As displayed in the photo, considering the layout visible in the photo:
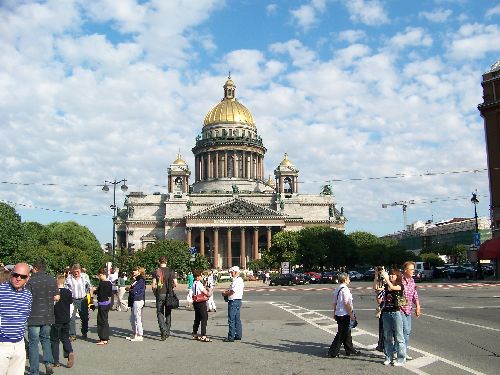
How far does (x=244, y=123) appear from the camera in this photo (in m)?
118

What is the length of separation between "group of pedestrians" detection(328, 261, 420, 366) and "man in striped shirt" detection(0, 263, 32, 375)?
6.25 meters

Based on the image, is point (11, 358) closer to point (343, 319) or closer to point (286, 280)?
point (343, 319)

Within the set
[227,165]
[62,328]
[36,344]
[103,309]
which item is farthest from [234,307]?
[227,165]

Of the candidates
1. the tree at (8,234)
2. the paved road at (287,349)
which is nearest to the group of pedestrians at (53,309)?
the paved road at (287,349)

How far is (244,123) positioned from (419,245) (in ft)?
256

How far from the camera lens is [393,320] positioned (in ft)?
35.9

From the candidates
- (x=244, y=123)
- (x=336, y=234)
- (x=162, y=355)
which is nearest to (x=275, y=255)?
(x=336, y=234)

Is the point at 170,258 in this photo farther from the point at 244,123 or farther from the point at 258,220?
the point at 244,123

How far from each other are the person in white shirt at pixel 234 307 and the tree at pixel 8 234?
46.2 meters

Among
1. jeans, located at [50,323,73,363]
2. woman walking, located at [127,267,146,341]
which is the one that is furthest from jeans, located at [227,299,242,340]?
jeans, located at [50,323,73,363]

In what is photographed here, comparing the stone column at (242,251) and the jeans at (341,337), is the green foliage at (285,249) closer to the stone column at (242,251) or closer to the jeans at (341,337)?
the stone column at (242,251)

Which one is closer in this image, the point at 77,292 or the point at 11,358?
the point at 11,358

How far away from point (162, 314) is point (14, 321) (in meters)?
7.51

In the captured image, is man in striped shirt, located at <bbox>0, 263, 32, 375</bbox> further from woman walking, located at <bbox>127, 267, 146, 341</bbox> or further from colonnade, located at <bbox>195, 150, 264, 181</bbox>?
colonnade, located at <bbox>195, 150, 264, 181</bbox>
